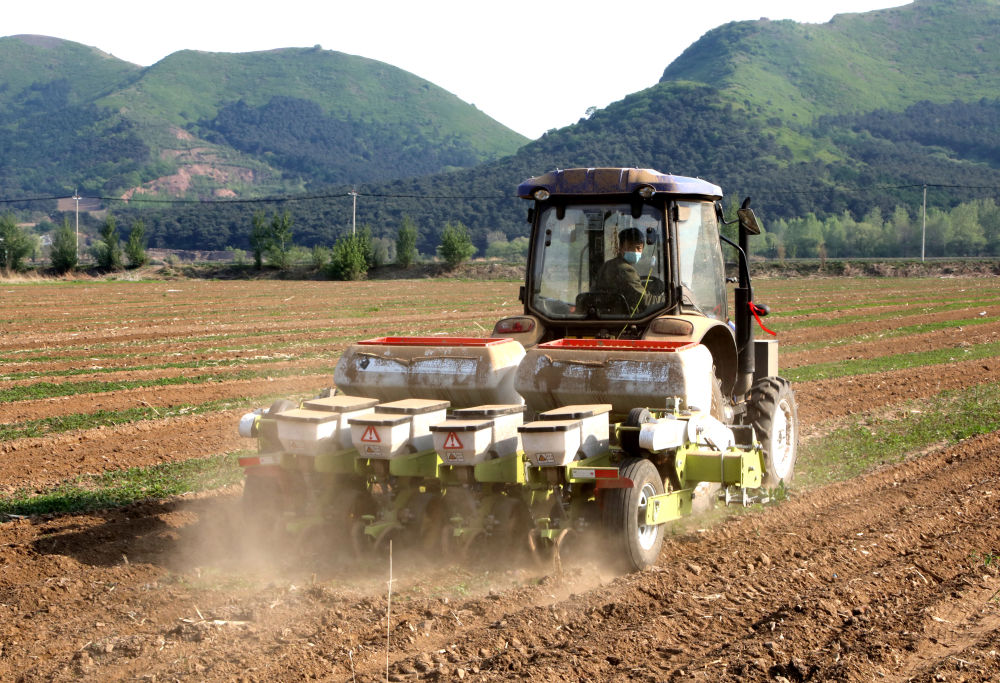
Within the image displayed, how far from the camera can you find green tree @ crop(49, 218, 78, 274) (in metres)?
75.6

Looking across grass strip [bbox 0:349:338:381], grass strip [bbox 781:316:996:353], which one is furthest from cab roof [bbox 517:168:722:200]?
grass strip [bbox 781:316:996:353]

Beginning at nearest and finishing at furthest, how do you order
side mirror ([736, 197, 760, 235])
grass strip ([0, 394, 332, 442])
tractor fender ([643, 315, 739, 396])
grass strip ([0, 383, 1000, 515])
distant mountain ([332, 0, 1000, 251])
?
tractor fender ([643, 315, 739, 396]), side mirror ([736, 197, 760, 235]), grass strip ([0, 383, 1000, 515]), grass strip ([0, 394, 332, 442]), distant mountain ([332, 0, 1000, 251])

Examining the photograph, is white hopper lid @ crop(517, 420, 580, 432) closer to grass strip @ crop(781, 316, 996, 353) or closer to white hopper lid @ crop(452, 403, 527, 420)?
white hopper lid @ crop(452, 403, 527, 420)

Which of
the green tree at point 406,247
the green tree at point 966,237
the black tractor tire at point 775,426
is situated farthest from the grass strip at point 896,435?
the green tree at point 966,237

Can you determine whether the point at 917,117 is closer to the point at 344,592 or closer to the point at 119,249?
the point at 119,249

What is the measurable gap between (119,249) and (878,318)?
66429 millimetres

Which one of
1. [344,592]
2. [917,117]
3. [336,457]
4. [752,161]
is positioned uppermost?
[917,117]

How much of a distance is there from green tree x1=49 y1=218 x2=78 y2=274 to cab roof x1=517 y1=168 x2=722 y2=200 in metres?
74.0

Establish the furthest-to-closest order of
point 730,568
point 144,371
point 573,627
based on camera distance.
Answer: point 144,371
point 730,568
point 573,627

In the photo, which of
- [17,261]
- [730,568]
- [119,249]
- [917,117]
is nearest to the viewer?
[730,568]

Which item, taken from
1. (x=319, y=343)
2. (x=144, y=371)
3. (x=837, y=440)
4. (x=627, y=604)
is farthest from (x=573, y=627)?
(x=319, y=343)

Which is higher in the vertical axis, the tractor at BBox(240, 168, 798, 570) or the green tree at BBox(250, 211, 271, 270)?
the green tree at BBox(250, 211, 271, 270)

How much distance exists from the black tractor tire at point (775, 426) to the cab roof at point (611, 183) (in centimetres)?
175

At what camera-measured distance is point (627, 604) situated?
19.0 feet
